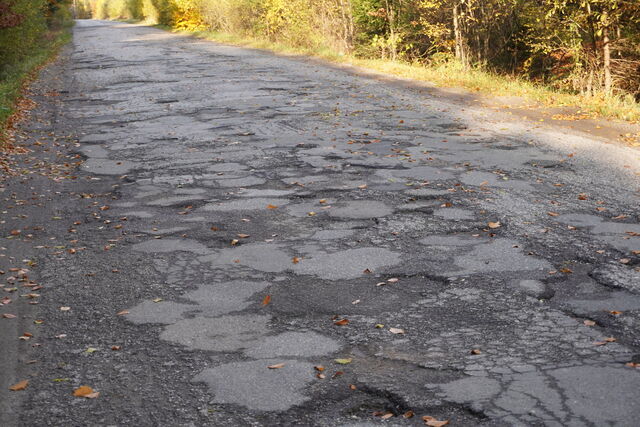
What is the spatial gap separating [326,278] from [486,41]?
14747mm

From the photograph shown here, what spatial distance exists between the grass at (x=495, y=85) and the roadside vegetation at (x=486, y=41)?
0.03 meters

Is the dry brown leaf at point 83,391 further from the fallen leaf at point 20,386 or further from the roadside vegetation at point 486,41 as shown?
the roadside vegetation at point 486,41

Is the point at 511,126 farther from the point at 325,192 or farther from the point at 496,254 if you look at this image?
the point at 496,254

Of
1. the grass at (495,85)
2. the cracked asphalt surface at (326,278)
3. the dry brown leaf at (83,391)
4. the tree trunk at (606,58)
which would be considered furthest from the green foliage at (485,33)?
the dry brown leaf at (83,391)

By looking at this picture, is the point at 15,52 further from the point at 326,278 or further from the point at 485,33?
the point at 326,278

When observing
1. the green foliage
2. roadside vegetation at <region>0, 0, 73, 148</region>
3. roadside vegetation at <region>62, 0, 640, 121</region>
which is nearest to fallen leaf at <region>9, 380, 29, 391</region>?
roadside vegetation at <region>0, 0, 73, 148</region>

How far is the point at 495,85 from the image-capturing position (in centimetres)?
1394

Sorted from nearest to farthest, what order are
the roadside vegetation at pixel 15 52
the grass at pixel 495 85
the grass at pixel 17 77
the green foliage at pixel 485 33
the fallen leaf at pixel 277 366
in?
the fallen leaf at pixel 277 366 → the grass at pixel 495 85 → the grass at pixel 17 77 → the green foliage at pixel 485 33 → the roadside vegetation at pixel 15 52

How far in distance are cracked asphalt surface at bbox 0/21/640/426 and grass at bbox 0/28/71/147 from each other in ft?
8.32

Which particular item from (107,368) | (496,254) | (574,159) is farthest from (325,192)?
(107,368)

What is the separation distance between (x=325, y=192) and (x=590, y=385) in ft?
13.0

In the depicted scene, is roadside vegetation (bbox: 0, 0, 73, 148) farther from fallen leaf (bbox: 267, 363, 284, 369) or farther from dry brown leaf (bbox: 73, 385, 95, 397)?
fallen leaf (bbox: 267, 363, 284, 369)

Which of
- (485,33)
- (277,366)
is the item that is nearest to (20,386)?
(277,366)

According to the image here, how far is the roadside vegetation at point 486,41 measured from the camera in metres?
12.7
